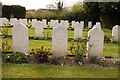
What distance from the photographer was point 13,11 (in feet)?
103

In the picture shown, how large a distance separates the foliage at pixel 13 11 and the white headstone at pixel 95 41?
904 inches

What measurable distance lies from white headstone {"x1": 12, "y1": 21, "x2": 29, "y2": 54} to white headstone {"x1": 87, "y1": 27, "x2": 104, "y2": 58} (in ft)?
7.04

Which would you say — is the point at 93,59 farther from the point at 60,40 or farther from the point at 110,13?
the point at 110,13

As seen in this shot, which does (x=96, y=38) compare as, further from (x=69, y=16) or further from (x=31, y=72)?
(x=69, y=16)

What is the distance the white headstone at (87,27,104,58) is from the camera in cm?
871

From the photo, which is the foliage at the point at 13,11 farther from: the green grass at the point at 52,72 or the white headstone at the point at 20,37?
the green grass at the point at 52,72

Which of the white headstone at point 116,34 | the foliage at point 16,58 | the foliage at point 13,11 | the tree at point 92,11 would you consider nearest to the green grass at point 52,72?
the foliage at point 16,58

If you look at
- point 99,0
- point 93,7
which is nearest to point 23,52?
point 99,0

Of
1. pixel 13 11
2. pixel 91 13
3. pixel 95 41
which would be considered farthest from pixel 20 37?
pixel 13 11

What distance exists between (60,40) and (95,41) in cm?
117

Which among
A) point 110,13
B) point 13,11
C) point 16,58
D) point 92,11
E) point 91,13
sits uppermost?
point 13,11

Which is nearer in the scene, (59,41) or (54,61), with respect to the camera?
(54,61)

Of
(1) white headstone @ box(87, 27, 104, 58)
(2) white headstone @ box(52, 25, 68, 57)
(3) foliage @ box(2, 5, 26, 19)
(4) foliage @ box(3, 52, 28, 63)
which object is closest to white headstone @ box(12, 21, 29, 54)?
(4) foliage @ box(3, 52, 28, 63)

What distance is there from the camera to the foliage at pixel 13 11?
30.7 m
